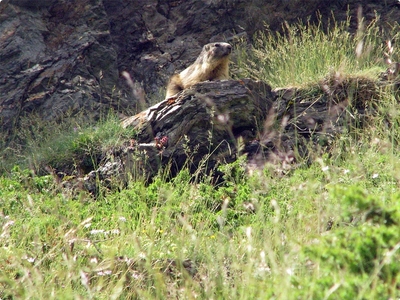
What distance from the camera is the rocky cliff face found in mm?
9914

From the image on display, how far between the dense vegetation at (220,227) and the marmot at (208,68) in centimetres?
91

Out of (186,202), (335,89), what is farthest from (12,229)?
(335,89)

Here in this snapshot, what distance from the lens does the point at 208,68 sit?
8.85 m

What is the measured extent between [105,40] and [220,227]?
757cm

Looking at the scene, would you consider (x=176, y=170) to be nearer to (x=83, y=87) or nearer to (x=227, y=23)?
(x=83, y=87)

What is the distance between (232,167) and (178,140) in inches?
58.6

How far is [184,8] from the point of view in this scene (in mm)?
11641

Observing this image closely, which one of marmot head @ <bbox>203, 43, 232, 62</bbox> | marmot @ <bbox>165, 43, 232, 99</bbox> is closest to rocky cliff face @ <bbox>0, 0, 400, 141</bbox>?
marmot @ <bbox>165, 43, 232, 99</bbox>

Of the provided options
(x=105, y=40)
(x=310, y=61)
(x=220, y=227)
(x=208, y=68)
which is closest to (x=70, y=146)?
(x=208, y=68)

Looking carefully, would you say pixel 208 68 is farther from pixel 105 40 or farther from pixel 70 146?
pixel 105 40

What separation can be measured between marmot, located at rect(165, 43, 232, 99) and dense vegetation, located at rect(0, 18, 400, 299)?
91 centimetres

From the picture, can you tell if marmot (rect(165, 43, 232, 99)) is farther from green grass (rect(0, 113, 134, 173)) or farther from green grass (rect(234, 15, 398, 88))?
green grass (rect(0, 113, 134, 173))

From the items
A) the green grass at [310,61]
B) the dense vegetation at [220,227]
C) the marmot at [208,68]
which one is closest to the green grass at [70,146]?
the dense vegetation at [220,227]

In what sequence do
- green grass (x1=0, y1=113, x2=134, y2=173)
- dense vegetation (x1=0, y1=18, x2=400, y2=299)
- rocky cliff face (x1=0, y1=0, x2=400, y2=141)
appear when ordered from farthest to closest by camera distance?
rocky cliff face (x1=0, y1=0, x2=400, y2=141), green grass (x1=0, y1=113, x2=134, y2=173), dense vegetation (x1=0, y1=18, x2=400, y2=299)
